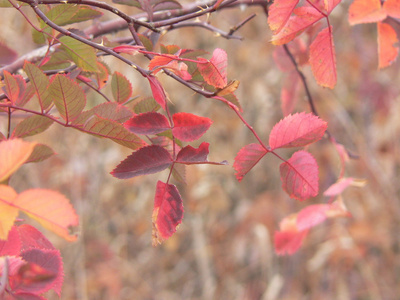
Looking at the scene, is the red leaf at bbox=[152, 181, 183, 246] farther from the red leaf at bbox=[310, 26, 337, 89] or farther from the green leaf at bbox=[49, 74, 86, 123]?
the red leaf at bbox=[310, 26, 337, 89]

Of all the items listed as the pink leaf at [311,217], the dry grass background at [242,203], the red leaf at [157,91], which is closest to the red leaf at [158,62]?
the red leaf at [157,91]

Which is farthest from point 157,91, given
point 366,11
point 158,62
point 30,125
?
point 366,11

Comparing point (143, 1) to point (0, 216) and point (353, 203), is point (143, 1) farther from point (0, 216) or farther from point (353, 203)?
point (353, 203)

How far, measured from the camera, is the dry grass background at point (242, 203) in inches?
87.1

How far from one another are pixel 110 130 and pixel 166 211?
9cm

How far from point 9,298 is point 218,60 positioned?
252mm

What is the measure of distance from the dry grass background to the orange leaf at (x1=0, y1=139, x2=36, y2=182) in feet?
6.39

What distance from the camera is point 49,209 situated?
0.28 metres

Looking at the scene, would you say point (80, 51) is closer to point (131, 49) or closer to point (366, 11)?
point (131, 49)

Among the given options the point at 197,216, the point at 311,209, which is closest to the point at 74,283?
the point at 197,216

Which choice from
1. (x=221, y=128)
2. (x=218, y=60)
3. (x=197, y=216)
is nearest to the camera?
(x=218, y=60)

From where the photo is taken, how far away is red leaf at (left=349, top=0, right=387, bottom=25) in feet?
1.65

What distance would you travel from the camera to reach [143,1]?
18.8 inches

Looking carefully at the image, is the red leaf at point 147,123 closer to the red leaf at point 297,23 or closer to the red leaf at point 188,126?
the red leaf at point 188,126
